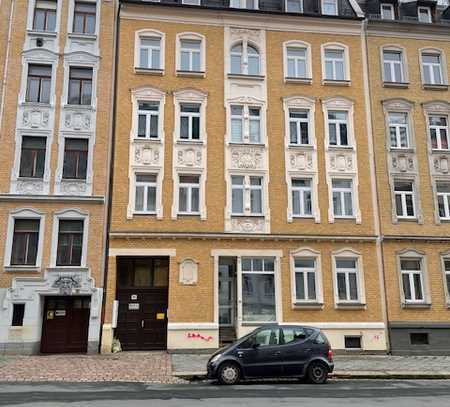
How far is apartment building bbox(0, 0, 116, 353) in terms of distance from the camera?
18.2 metres

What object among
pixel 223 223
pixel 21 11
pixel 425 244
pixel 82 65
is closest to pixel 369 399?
pixel 223 223

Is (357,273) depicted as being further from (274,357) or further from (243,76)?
(243,76)

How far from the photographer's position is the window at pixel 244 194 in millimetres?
20328

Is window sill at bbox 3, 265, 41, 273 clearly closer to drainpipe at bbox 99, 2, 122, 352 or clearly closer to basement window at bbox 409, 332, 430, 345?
drainpipe at bbox 99, 2, 122, 352

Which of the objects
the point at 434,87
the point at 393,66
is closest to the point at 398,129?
the point at 434,87

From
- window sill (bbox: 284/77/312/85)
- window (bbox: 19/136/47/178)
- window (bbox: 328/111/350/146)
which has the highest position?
window sill (bbox: 284/77/312/85)

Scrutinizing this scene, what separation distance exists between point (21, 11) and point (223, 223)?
534 inches

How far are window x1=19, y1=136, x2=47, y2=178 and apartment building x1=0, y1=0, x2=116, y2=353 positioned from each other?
0.04 meters

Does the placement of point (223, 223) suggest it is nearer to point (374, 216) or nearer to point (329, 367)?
point (374, 216)

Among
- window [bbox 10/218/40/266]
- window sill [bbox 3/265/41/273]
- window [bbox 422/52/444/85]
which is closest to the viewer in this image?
window sill [bbox 3/265/41/273]

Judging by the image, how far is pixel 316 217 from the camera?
20.4 m

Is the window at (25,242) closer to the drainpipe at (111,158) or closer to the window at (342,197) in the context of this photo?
the drainpipe at (111,158)

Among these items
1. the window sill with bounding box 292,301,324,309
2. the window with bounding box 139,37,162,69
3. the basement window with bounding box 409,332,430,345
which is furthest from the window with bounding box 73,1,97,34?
the basement window with bounding box 409,332,430,345

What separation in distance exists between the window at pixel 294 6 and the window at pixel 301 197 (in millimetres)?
9004
